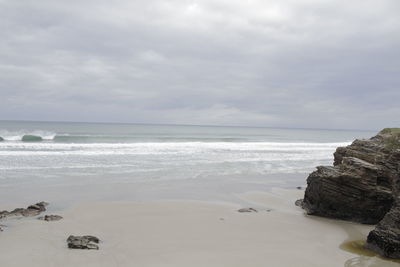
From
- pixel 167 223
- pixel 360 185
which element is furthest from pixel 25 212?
pixel 360 185

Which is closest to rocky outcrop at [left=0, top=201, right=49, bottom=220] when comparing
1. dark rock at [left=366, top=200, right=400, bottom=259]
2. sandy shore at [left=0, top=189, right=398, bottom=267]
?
sandy shore at [left=0, top=189, right=398, bottom=267]

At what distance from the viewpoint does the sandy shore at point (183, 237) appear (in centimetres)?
777

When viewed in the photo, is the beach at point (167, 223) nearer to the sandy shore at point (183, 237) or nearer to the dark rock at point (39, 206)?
the sandy shore at point (183, 237)

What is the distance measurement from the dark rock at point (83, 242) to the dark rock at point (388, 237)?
20.7 ft

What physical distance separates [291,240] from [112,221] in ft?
16.2

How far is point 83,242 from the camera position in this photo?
8344mm

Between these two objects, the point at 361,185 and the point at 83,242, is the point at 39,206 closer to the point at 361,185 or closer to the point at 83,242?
the point at 83,242

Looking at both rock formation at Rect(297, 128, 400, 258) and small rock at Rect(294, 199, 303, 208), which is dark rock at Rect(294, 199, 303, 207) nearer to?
small rock at Rect(294, 199, 303, 208)

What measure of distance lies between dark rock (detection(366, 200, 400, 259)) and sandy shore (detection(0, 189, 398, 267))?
0.37 m

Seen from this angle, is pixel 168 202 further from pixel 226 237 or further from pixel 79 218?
pixel 226 237

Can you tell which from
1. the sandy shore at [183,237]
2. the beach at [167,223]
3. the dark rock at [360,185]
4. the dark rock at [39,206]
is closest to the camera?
the sandy shore at [183,237]

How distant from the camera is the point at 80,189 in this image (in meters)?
15.0

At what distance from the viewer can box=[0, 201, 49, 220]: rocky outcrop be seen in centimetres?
1076

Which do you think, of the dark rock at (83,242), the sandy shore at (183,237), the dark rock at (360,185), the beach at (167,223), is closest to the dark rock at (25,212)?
the beach at (167,223)
